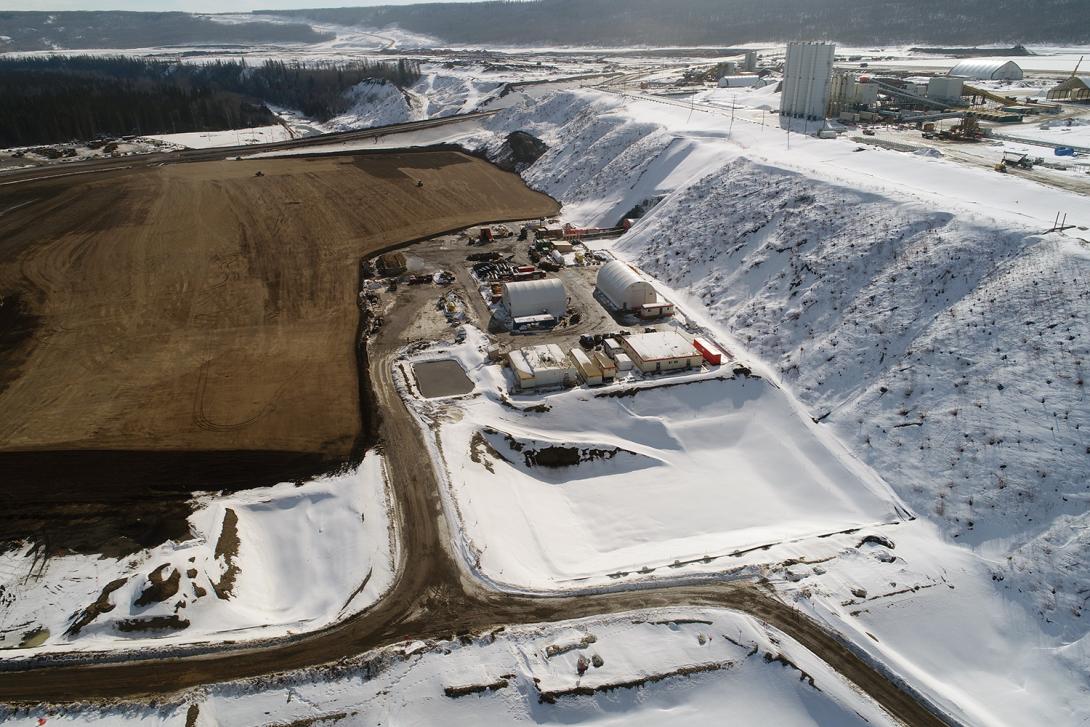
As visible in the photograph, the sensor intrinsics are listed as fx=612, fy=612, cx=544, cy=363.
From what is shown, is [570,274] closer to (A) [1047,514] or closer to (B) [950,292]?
(B) [950,292]

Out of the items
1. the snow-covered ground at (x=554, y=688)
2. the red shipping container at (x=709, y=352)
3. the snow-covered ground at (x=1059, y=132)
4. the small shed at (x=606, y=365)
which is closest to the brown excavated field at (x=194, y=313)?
the snow-covered ground at (x=554, y=688)

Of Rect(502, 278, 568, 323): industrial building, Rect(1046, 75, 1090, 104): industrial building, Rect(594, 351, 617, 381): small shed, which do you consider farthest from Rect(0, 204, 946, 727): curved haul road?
Rect(1046, 75, 1090, 104): industrial building

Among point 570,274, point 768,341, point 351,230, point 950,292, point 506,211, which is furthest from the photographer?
point 506,211

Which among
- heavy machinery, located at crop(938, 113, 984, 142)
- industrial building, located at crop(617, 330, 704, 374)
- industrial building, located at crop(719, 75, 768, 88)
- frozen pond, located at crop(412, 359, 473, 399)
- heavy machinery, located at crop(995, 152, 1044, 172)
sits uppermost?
industrial building, located at crop(719, 75, 768, 88)

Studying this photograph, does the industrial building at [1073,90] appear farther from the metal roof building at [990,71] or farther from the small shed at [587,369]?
the small shed at [587,369]

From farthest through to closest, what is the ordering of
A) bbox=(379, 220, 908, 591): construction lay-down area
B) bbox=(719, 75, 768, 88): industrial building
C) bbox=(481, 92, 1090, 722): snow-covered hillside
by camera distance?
bbox=(719, 75, 768, 88): industrial building, bbox=(379, 220, 908, 591): construction lay-down area, bbox=(481, 92, 1090, 722): snow-covered hillside

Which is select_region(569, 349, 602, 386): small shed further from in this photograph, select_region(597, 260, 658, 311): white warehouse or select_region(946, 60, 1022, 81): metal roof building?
select_region(946, 60, 1022, 81): metal roof building

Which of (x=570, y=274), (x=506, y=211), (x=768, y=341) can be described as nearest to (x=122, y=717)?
(x=768, y=341)
